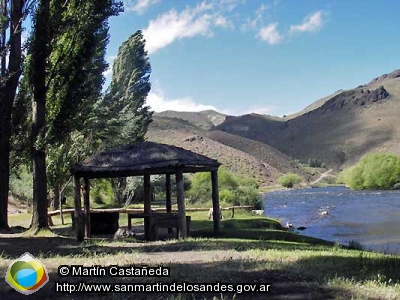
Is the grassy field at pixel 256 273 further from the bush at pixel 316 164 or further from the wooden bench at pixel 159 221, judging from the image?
the bush at pixel 316 164

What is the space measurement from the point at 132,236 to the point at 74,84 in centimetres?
530

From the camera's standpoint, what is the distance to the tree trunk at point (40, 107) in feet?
49.0

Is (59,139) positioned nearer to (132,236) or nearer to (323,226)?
(132,236)

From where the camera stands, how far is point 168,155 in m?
14.1

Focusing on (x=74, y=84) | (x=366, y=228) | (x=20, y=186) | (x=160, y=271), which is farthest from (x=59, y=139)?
(x=20, y=186)

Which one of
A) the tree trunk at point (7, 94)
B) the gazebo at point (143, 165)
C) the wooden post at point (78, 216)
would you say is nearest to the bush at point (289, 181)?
the gazebo at point (143, 165)

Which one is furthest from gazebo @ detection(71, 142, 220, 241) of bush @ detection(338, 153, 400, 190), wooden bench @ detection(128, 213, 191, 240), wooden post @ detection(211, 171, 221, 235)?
bush @ detection(338, 153, 400, 190)

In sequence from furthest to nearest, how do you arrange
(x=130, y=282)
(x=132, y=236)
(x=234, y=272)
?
(x=132, y=236) < (x=234, y=272) < (x=130, y=282)

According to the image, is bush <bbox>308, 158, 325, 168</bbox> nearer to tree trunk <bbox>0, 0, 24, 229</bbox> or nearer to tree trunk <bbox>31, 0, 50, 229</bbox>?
tree trunk <bbox>0, 0, 24, 229</bbox>

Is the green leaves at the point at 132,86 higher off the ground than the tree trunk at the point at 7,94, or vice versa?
the green leaves at the point at 132,86

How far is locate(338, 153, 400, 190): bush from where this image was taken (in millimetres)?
74412

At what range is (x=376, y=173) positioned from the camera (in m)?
75.9

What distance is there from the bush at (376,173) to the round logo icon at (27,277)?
7403cm

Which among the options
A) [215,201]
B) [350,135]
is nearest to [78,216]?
[215,201]
